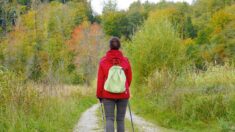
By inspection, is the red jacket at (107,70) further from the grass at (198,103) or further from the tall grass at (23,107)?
the grass at (198,103)

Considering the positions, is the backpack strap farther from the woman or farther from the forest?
the forest

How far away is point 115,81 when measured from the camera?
7.10 meters

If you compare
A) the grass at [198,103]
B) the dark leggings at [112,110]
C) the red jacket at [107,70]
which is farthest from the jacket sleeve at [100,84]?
the grass at [198,103]

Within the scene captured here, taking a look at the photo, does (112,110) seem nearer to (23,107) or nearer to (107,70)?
(107,70)

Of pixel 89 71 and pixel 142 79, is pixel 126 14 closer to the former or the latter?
pixel 89 71

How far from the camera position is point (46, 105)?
406 inches

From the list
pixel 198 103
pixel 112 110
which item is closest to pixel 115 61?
pixel 112 110

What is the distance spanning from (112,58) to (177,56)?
61.8 feet

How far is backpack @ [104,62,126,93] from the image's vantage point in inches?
279

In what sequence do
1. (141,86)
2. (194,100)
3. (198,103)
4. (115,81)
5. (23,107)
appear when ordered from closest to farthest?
(115,81) → (23,107) → (198,103) → (194,100) → (141,86)

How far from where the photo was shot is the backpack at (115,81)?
7090mm

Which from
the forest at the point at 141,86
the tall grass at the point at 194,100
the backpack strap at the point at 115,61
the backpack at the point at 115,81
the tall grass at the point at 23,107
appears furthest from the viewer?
the tall grass at the point at 194,100

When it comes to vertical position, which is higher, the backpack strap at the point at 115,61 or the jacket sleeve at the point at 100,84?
the backpack strap at the point at 115,61

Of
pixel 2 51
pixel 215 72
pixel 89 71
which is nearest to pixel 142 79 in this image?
pixel 215 72
